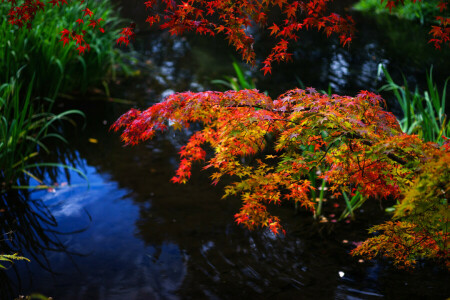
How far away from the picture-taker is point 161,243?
294 cm

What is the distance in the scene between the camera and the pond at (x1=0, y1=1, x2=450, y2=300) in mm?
2508

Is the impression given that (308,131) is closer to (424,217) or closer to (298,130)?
(298,130)

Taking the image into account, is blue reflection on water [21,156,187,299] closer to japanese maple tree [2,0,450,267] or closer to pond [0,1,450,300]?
pond [0,1,450,300]

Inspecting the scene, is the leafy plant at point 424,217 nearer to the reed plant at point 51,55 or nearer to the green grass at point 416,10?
the reed plant at point 51,55

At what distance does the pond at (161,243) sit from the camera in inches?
98.7

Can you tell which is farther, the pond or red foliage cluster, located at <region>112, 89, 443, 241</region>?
the pond

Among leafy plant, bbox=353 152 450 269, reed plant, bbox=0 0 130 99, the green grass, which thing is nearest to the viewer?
leafy plant, bbox=353 152 450 269

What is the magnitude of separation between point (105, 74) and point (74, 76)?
2.26 ft

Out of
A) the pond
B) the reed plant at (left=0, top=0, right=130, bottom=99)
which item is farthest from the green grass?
the pond

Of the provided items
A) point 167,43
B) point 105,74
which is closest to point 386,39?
point 167,43

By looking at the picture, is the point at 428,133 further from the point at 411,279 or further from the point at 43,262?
the point at 43,262

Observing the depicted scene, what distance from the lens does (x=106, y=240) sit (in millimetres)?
2963

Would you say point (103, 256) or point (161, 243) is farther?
point (161, 243)

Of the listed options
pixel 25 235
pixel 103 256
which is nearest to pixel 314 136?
pixel 103 256
